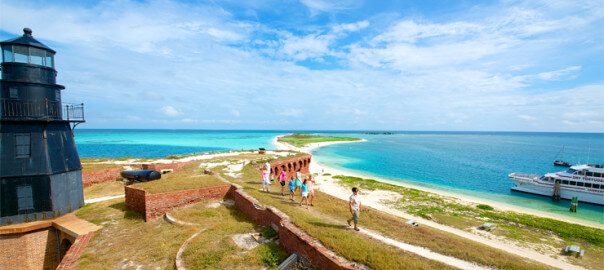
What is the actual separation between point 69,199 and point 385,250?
17.2 meters

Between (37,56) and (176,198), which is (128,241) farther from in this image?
(37,56)

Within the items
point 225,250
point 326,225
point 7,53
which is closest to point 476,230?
point 326,225

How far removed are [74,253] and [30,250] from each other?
15.1ft

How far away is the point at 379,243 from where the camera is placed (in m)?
7.98

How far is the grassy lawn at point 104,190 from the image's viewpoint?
57.5 feet

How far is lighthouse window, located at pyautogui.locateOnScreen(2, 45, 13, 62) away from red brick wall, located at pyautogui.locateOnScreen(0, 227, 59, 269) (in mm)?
8608

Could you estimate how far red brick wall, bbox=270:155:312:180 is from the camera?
99.3 ft

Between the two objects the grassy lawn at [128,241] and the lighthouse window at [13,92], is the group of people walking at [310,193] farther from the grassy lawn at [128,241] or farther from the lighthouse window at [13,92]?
the lighthouse window at [13,92]

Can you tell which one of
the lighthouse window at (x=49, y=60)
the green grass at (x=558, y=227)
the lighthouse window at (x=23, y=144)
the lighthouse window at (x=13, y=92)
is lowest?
the green grass at (x=558, y=227)

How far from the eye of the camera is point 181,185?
14.6 metres

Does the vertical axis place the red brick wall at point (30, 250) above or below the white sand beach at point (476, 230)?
above

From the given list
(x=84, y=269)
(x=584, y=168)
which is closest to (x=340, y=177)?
(x=584, y=168)

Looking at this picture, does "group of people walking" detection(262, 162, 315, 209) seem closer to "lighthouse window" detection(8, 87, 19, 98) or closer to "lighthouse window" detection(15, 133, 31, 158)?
"lighthouse window" detection(15, 133, 31, 158)

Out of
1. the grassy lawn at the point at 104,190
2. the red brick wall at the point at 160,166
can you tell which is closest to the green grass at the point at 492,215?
the red brick wall at the point at 160,166
